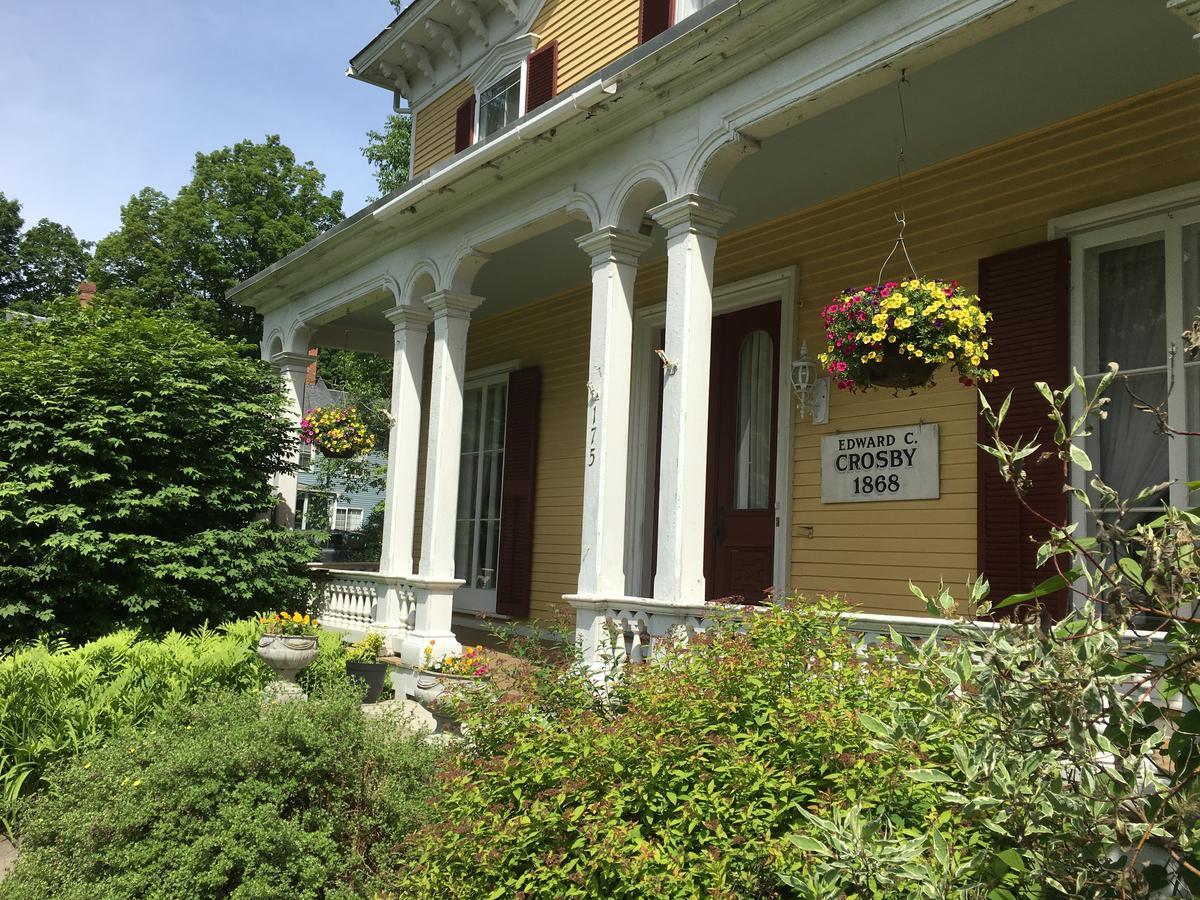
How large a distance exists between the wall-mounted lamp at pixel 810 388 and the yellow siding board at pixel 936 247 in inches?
3.6

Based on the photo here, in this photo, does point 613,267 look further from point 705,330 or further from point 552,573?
point 552,573

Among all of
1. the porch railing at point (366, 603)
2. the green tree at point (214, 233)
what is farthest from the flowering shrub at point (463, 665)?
the green tree at point (214, 233)

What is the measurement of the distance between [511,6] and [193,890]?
29.3ft

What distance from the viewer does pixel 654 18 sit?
26.5ft

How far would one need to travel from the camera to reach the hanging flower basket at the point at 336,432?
952cm

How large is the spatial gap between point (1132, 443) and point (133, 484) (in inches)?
303

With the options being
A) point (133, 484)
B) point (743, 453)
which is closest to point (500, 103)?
point (743, 453)

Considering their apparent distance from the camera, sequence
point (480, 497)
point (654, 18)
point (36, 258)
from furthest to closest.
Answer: point (36, 258)
point (480, 497)
point (654, 18)

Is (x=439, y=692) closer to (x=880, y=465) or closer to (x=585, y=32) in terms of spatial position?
(x=880, y=465)

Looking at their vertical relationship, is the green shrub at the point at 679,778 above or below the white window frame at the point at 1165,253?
below

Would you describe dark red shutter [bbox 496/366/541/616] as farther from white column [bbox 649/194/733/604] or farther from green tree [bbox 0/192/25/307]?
green tree [bbox 0/192/25/307]

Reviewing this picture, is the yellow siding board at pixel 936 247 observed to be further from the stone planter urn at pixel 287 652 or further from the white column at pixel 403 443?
the white column at pixel 403 443

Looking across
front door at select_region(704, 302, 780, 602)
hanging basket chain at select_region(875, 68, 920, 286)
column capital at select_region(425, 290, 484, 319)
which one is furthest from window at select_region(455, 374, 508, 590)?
hanging basket chain at select_region(875, 68, 920, 286)

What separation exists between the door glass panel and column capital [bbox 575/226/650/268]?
1.78 meters
